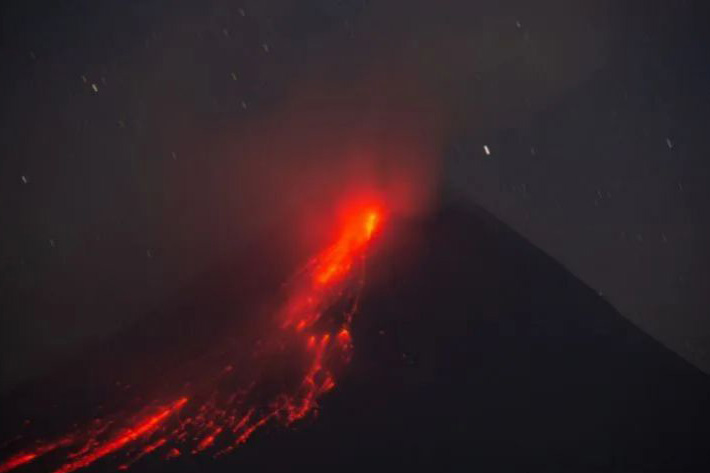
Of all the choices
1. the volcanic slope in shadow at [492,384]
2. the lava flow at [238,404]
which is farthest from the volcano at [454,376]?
the lava flow at [238,404]

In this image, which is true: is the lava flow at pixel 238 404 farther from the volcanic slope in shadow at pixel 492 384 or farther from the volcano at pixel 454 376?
the volcanic slope in shadow at pixel 492 384

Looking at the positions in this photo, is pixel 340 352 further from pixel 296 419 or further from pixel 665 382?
pixel 665 382

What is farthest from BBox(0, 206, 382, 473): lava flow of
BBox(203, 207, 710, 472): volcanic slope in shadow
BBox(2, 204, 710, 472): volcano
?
BBox(203, 207, 710, 472): volcanic slope in shadow

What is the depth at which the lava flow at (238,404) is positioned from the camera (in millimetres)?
8273

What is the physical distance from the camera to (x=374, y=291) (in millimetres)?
14930

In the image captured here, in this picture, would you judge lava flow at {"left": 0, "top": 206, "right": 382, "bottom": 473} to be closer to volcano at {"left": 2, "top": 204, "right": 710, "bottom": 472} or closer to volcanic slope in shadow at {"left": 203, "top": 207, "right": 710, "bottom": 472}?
volcano at {"left": 2, "top": 204, "right": 710, "bottom": 472}

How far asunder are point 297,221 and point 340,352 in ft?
38.1

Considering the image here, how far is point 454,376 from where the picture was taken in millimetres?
11023

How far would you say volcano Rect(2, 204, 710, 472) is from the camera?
8.36 meters

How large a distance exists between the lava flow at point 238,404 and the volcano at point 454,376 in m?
0.32

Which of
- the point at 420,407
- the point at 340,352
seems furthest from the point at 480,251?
the point at 420,407

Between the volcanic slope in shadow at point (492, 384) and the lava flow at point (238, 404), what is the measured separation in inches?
20.2

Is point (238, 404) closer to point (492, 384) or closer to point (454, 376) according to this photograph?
Answer: point (454, 376)

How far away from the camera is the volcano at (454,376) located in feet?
27.4
